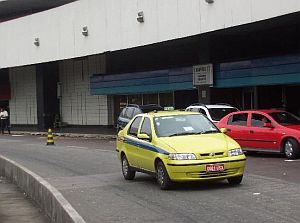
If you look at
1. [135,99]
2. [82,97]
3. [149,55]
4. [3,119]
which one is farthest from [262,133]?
[3,119]

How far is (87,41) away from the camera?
3250 cm

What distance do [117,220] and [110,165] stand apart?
8175 mm

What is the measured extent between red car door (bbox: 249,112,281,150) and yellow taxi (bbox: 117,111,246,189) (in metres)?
5.12

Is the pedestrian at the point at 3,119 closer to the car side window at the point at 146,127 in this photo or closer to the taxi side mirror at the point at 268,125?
the taxi side mirror at the point at 268,125

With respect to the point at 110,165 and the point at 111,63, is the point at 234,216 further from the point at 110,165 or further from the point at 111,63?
the point at 111,63

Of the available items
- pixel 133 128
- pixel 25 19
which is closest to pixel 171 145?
pixel 133 128

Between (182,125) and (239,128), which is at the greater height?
(182,125)

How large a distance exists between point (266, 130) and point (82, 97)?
26554 millimetres

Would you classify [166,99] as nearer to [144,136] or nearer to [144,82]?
[144,82]

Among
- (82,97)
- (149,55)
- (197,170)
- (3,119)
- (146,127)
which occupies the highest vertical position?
(149,55)

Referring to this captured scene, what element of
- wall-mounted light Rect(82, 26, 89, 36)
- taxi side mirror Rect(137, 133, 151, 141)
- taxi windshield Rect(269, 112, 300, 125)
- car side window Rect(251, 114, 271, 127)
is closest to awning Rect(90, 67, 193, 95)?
wall-mounted light Rect(82, 26, 89, 36)

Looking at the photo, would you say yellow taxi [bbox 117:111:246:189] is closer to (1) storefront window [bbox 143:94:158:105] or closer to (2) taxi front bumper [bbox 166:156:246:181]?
(2) taxi front bumper [bbox 166:156:246:181]

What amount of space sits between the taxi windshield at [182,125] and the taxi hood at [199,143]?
27 cm

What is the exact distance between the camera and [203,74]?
26.5 m
